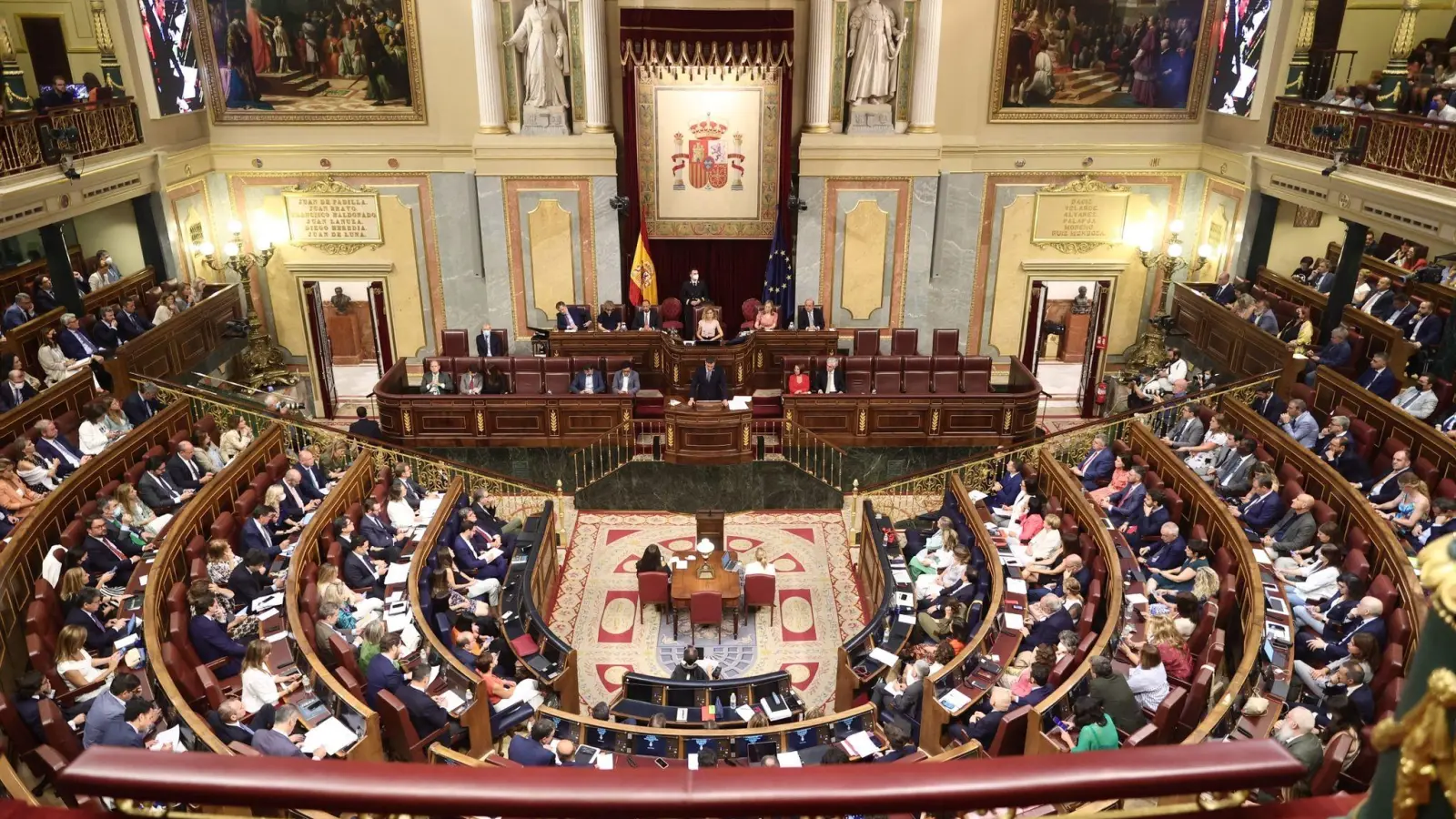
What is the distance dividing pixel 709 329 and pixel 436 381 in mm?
3793

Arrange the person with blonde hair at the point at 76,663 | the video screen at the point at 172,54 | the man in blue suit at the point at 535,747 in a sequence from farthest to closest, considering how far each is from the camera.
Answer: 1. the video screen at the point at 172,54
2. the person with blonde hair at the point at 76,663
3. the man in blue suit at the point at 535,747

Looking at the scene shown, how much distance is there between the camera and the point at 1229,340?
12250 millimetres

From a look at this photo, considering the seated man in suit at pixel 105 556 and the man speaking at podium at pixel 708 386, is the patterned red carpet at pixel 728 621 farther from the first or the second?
the seated man in suit at pixel 105 556

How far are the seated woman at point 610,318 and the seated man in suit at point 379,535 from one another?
5295 mm

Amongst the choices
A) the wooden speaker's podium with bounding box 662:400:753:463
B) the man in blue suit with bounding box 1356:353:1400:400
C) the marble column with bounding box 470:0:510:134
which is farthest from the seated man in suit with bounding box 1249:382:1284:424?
the marble column with bounding box 470:0:510:134

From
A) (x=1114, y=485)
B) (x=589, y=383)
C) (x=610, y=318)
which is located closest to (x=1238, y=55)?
(x=1114, y=485)

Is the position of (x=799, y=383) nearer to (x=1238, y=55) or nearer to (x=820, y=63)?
(x=820, y=63)

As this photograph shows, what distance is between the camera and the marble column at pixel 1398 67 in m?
10.6

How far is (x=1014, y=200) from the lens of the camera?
564 inches

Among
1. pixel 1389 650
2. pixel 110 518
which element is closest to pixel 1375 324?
pixel 1389 650

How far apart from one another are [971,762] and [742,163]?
1339 centimetres

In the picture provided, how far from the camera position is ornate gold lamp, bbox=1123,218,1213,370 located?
1405 centimetres

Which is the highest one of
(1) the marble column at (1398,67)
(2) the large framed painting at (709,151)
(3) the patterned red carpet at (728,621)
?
(1) the marble column at (1398,67)

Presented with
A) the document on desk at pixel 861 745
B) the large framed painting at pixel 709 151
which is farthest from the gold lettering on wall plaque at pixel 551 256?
the document on desk at pixel 861 745
